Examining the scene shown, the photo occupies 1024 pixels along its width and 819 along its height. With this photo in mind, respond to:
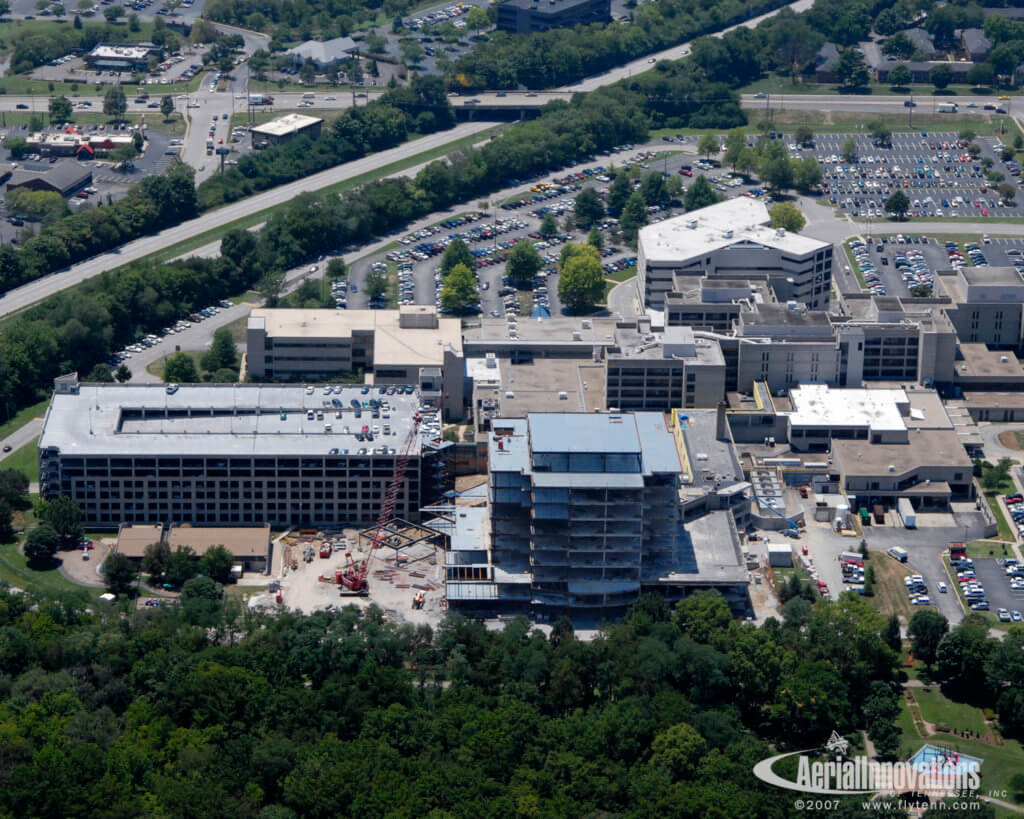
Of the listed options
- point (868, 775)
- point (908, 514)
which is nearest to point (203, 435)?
point (908, 514)

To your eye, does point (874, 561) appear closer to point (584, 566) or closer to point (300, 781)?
point (584, 566)

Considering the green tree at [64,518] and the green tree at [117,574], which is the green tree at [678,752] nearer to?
the green tree at [117,574]

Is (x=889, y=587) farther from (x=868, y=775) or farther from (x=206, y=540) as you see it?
(x=206, y=540)

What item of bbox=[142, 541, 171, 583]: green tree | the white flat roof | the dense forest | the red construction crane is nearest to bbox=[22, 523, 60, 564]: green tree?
the white flat roof

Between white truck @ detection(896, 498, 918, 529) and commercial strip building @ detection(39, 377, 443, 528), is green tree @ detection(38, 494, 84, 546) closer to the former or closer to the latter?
commercial strip building @ detection(39, 377, 443, 528)

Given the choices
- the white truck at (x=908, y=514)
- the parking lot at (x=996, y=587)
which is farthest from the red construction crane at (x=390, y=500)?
the parking lot at (x=996, y=587)

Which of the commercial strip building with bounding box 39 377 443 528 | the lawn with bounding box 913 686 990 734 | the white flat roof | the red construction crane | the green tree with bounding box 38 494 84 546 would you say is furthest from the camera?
the white flat roof
